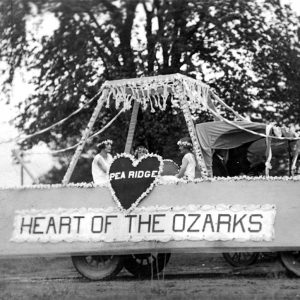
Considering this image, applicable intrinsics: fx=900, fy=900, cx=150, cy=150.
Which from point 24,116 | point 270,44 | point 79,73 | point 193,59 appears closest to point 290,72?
point 270,44

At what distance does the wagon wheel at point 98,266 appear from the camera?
1197 centimetres

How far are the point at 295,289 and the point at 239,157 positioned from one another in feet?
14.7

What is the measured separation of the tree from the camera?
1848cm

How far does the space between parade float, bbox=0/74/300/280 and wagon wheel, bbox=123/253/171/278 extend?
1 cm

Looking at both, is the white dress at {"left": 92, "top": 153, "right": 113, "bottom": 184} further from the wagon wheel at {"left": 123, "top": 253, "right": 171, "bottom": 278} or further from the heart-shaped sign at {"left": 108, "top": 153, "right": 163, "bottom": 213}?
the wagon wheel at {"left": 123, "top": 253, "right": 171, "bottom": 278}

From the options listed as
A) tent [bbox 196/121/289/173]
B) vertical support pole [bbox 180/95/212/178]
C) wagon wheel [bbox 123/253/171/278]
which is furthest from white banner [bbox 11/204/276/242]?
tent [bbox 196/121/289/173]

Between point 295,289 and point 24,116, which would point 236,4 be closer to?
point 24,116

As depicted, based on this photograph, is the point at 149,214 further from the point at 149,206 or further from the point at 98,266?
the point at 98,266

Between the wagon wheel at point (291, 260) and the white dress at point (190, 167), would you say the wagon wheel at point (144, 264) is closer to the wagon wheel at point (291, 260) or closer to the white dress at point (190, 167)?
the white dress at point (190, 167)

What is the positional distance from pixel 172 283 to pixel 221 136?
9.96 ft

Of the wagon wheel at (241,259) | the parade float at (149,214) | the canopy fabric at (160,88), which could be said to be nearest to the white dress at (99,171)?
the parade float at (149,214)

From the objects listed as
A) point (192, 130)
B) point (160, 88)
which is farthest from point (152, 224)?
point (160, 88)

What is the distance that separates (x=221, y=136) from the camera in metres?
13.2

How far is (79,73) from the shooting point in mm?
19906
